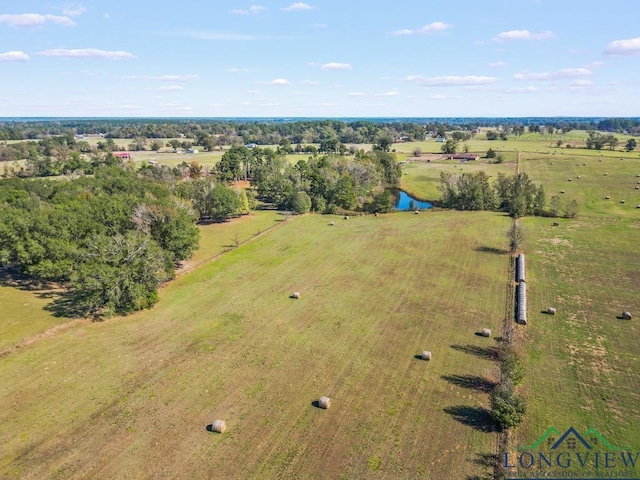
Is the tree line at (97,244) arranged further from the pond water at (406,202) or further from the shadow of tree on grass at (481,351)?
the pond water at (406,202)

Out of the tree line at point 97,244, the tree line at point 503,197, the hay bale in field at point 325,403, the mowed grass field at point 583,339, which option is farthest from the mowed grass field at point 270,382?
the tree line at point 503,197

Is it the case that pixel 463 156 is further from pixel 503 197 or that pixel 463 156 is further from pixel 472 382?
pixel 472 382

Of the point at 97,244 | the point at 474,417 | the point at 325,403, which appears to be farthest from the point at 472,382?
the point at 97,244

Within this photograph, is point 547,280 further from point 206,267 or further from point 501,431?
point 206,267

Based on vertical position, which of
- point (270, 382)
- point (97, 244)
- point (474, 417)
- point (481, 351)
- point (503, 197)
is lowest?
point (270, 382)

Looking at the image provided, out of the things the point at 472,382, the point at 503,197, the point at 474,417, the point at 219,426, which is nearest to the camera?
the point at 219,426

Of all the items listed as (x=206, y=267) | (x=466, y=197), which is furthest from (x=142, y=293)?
(x=466, y=197)

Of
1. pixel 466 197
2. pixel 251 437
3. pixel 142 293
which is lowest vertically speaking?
pixel 251 437
